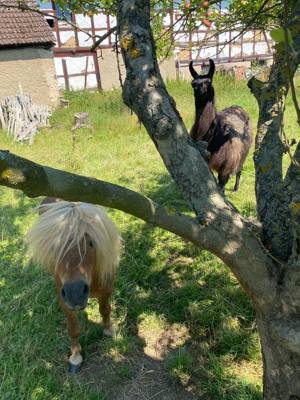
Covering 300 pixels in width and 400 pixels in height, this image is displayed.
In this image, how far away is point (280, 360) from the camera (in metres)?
1.88

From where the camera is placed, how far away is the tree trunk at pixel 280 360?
1.76m

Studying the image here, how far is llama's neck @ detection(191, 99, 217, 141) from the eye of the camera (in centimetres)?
473

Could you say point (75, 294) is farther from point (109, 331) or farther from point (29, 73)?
point (29, 73)

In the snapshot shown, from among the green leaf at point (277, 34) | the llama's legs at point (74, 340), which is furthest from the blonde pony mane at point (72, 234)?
the green leaf at point (277, 34)

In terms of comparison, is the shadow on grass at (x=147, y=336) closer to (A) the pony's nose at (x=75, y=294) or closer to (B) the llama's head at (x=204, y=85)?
(A) the pony's nose at (x=75, y=294)

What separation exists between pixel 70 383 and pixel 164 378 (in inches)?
26.7

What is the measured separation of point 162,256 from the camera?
159 inches

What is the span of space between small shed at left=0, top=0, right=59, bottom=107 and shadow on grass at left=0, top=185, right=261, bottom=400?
1103cm

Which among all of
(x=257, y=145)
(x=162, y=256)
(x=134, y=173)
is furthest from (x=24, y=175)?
(x=134, y=173)

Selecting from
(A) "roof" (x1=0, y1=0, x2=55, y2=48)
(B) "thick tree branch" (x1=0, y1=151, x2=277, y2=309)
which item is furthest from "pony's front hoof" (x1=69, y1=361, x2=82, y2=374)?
(A) "roof" (x1=0, y1=0, x2=55, y2=48)

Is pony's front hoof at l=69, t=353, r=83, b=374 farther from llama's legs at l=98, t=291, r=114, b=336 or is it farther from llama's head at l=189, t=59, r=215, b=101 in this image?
llama's head at l=189, t=59, r=215, b=101

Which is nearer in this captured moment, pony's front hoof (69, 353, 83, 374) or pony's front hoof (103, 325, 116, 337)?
pony's front hoof (69, 353, 83, 374)

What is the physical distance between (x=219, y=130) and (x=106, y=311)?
119 inches

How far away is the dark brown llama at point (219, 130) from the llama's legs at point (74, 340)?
2.91 meters
